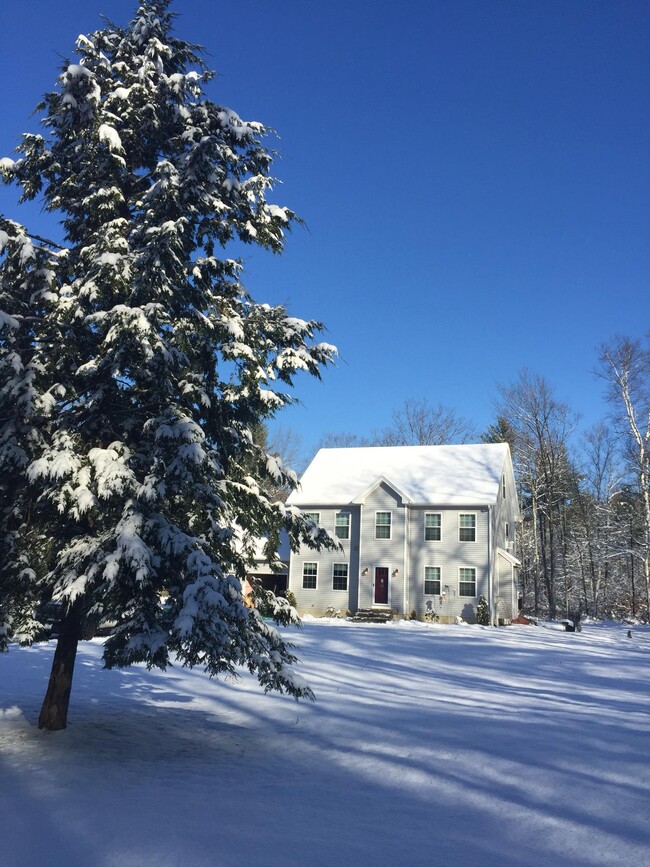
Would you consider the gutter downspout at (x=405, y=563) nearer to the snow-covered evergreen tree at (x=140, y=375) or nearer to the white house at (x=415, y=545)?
the white house at (x=415, y=545)

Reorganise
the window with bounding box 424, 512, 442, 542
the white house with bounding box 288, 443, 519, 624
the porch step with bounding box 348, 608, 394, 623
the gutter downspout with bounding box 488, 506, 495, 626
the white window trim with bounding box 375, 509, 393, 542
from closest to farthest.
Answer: the gutter downspout with bounding box 488, 506, 495, 626 → the porch step with bounding box 348, 608, 394, 623 → the white house with bounding box 288, 443, 519, 624 → the window with bounding box 424, 512, 442, 542 → the white window trim with bounding box 375, 509, 393, 542

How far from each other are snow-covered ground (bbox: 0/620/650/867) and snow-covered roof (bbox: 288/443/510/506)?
55.9ft

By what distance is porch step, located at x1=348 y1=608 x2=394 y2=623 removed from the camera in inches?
1120

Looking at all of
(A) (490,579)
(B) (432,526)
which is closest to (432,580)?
(B) (432,526)

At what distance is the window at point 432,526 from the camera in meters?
30.2

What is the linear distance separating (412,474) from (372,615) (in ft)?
25.7

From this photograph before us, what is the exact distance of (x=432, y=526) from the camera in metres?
30.4

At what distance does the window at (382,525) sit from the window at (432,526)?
1815 millimetres

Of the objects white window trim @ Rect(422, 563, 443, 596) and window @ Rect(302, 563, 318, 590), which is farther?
window @ Rect(302, 563, 318, 590)

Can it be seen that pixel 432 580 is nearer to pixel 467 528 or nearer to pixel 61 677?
pixel 467 528

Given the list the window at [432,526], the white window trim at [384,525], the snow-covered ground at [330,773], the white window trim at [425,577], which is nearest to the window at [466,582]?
the white window trim at [425,577]

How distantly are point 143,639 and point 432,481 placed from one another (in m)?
26.3

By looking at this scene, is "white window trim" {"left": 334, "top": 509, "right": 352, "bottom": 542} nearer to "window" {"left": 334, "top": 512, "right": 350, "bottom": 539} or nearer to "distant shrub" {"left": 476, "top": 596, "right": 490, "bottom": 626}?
"window" {"left": 334, "top": 512, "right": 350, "bottom": 539}

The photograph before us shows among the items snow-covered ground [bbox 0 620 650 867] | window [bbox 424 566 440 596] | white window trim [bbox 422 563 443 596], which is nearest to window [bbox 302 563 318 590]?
white window trim [bbox 422 563 443 596]
